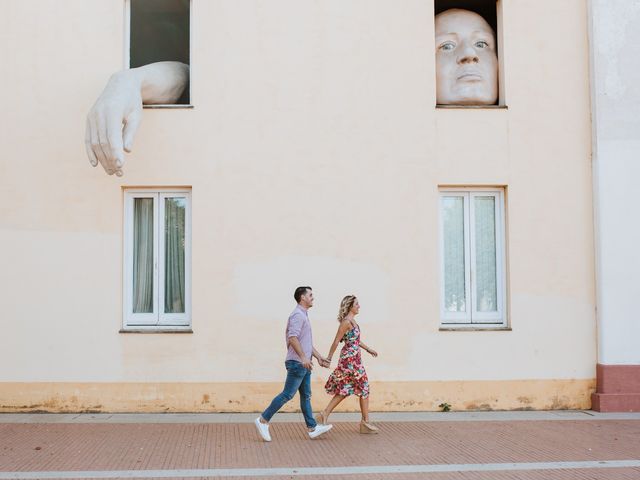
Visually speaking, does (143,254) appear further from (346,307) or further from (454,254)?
(454,254)

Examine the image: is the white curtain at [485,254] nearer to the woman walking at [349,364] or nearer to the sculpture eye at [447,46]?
the sculpture eye at [447,46]

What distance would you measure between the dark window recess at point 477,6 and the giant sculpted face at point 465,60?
2.55 ft

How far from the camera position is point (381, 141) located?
9.77 m

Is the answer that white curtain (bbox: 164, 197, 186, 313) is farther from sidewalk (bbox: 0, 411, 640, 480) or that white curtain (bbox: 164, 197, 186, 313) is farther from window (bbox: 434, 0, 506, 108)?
window (bbox: 434, 0, 506, 108)

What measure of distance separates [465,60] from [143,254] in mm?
5410

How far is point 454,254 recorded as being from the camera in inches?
395

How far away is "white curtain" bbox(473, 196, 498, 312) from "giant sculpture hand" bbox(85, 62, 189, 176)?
15.8ft

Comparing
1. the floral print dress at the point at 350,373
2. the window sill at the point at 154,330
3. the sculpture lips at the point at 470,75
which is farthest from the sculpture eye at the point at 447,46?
the window sill at the point at 154,330

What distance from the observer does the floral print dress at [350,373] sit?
808 centimetres

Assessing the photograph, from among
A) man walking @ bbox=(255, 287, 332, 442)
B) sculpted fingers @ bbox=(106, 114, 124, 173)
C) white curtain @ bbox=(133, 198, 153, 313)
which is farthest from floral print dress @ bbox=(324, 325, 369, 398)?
sculpted fingers @ bbox=(106, 114, 124, 173)

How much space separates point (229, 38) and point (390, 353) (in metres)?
4.92

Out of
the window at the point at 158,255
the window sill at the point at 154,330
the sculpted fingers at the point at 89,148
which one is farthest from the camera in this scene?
the window at the point at 158,255

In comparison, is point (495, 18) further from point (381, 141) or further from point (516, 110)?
point (381, 141)

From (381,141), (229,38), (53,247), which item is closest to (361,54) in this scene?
(381,141)
